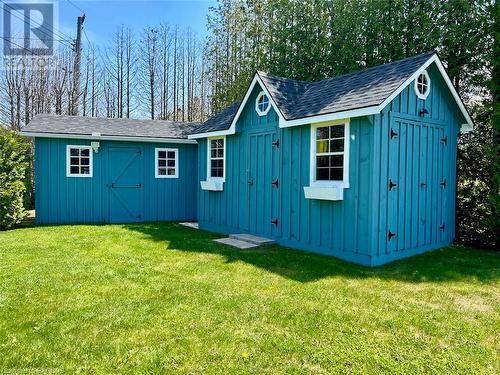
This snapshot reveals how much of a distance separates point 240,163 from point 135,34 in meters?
15.9

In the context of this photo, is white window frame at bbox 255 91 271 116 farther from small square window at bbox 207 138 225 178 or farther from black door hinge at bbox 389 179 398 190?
black door hinge at bbox 389 179 398 190

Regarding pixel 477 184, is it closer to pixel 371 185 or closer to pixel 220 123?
pixel 371 185

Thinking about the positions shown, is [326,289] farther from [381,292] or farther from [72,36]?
[72,36]

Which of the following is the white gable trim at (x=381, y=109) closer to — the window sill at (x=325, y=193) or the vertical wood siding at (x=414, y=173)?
the vertical wood siding at (x=414, y=173)

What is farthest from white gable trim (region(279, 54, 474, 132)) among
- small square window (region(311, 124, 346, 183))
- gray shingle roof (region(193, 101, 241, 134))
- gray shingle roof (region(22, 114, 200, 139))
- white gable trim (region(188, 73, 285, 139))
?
gray shingle roof (region(22, 114, 200, 139))

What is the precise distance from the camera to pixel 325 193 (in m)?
5.91

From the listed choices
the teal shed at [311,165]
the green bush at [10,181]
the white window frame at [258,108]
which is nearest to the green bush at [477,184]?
the teal shed at [311,165]

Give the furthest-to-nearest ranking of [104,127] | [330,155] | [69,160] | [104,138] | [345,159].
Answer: [104,127] → [104,138] → [69,160] → [330,155] → [345,159]

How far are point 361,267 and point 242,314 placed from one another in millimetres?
2615

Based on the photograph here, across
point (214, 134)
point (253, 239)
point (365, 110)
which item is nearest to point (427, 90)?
point (365, 110)

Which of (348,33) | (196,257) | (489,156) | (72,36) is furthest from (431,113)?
(72,36)

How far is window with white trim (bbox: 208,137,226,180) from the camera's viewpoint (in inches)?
346

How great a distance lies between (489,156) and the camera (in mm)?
7164

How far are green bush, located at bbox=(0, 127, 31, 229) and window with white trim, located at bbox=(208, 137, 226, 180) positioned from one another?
4.90 m
